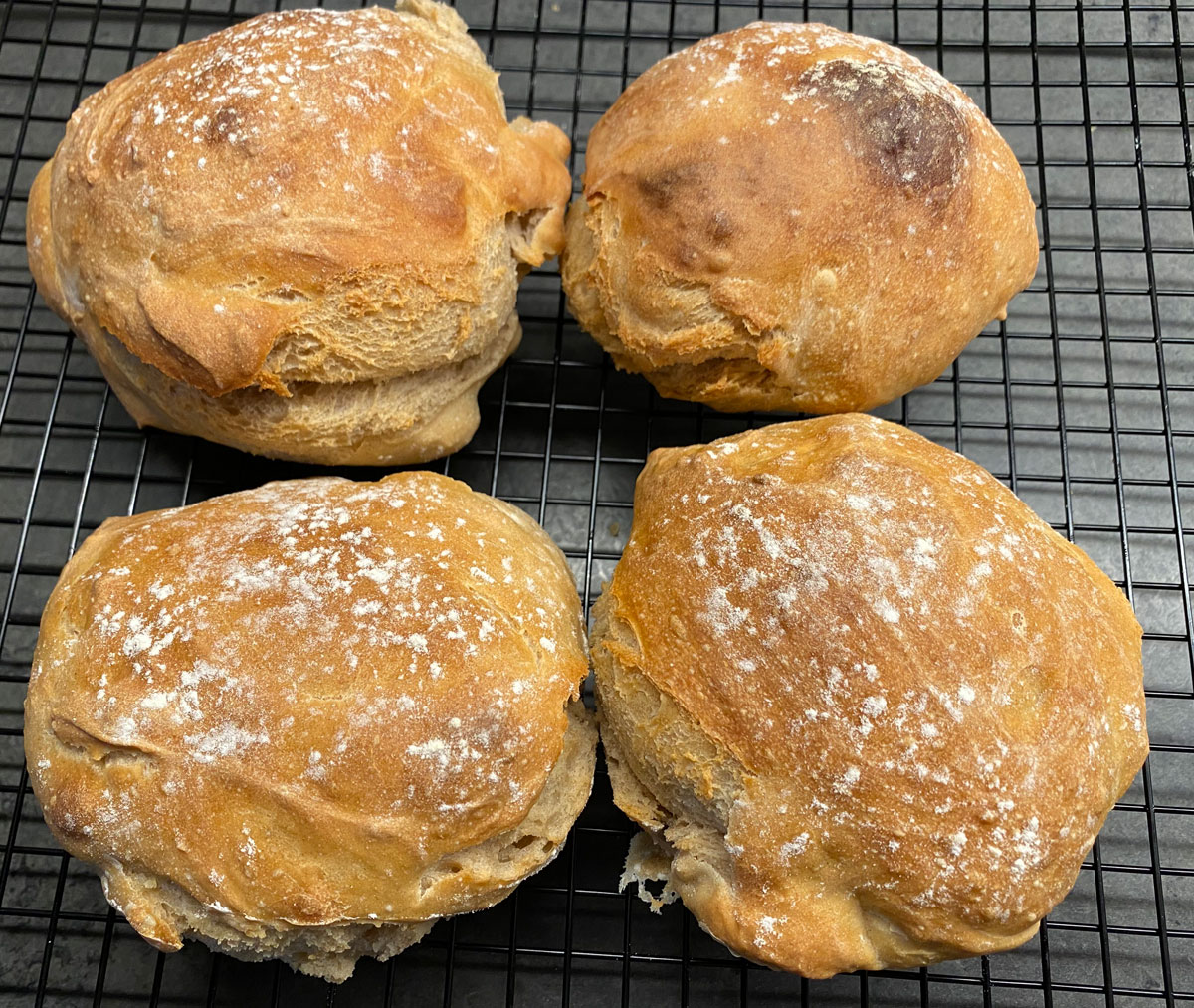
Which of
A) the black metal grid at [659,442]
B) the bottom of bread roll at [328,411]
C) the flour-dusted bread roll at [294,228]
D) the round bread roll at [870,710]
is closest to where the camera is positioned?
the round bread roll at [870,710]

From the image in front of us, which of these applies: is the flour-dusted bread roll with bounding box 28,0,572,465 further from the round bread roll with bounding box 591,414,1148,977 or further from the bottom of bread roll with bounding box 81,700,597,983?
the bottom of bread roll with bounding box 81,700,597,983

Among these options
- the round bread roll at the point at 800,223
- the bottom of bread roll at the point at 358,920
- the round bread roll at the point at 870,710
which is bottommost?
the bottom of bread roll at the point at 358,920

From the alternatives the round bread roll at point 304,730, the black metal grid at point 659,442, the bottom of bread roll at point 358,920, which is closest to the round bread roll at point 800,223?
the black metal grid at point 659,442

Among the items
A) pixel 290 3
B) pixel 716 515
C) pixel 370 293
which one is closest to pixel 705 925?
pixel 716 515

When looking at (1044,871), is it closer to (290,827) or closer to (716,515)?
(716,515)

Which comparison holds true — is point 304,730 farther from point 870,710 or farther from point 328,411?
point 870,710

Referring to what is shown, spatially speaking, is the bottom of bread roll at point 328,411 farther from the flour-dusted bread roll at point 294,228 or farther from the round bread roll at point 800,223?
the round bread roll at point 800,223
